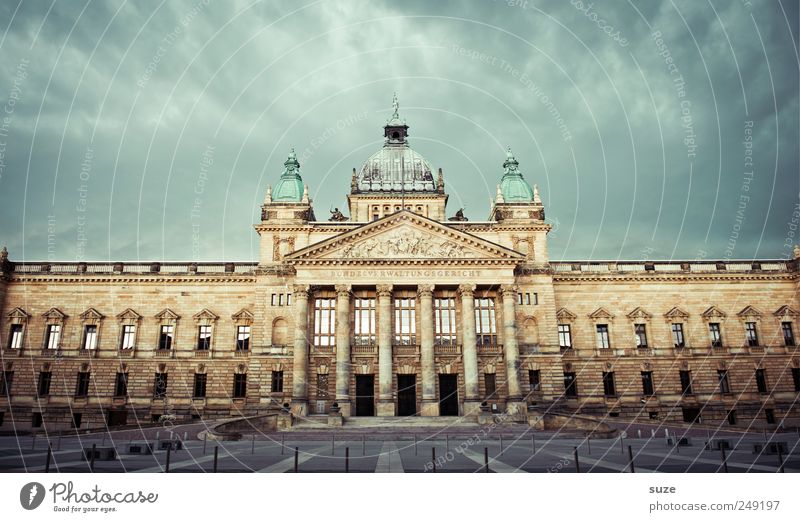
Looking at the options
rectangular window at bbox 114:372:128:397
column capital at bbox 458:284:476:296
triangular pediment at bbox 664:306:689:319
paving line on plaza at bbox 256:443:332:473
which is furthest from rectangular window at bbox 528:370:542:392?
rectangular window at bbox 114:372:128:397

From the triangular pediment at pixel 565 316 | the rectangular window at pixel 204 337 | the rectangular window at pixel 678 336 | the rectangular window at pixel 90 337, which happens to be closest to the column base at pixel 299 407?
the rectangular window at pixel 204 337

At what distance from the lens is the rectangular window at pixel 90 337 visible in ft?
166

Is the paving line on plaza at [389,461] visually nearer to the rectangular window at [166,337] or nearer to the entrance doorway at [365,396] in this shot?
the entrance doorway at [365,396]

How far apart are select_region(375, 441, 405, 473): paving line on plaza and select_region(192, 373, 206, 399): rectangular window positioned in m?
28.6

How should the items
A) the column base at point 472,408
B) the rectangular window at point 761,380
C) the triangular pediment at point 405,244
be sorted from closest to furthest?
1. the column base at point 472,408
2. the triangular pediment at point 405,244
3. the rectangular window at point 761,380

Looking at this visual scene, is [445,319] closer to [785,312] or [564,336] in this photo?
[564,336]

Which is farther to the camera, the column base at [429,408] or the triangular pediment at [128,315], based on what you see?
the triangular pediment at [128,315]

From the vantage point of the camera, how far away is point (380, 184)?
6081 centimetres

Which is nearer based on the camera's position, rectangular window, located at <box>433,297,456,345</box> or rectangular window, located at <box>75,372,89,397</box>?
rectangular window, located at <box>433,297,456,345</box>

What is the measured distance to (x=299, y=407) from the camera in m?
42.2

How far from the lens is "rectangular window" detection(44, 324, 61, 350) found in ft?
166

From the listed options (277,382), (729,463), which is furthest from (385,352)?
(729,463)

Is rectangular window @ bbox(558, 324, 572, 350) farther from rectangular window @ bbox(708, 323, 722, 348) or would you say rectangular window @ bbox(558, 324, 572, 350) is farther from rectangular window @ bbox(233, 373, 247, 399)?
rectangular window @ bbox(233, 373, 247, 399)

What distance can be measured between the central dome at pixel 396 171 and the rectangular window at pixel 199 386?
1052 inches
